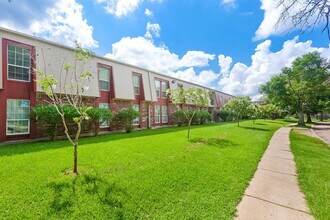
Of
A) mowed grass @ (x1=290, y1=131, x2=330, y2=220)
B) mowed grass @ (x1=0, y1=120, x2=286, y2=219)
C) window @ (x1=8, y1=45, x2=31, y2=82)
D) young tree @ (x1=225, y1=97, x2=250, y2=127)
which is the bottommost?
mowed grass @ (x1=290, y1=131, x2=330, y2=220)

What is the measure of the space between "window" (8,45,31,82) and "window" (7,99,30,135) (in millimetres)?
1316

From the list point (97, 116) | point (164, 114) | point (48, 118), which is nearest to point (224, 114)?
point (164, 114)

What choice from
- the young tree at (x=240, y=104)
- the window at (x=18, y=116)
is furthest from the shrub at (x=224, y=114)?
the window at (x=18, y=116)

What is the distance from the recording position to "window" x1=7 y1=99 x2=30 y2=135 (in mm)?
9727

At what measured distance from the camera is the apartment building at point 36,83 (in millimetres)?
9594

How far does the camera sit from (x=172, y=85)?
884 inches

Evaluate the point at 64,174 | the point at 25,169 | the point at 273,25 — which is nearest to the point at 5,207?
the point at 64,174

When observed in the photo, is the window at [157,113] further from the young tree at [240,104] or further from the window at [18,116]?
the window at [18,116]

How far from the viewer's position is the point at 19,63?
33.1ft

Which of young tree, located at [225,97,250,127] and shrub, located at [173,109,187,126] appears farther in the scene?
shrub, located at [173,109,187,126]

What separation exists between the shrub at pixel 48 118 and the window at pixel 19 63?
1.92 m

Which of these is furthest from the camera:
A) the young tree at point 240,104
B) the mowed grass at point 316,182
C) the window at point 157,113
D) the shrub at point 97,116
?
the young tree at point 240,104

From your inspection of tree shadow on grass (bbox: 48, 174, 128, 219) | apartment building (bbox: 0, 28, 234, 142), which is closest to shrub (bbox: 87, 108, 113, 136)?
apartment building (bbox: 0, 28, 234, 142)

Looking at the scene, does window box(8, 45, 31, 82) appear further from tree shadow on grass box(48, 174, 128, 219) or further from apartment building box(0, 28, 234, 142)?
tree shadow on grass box(48, 174, 128, 219)
